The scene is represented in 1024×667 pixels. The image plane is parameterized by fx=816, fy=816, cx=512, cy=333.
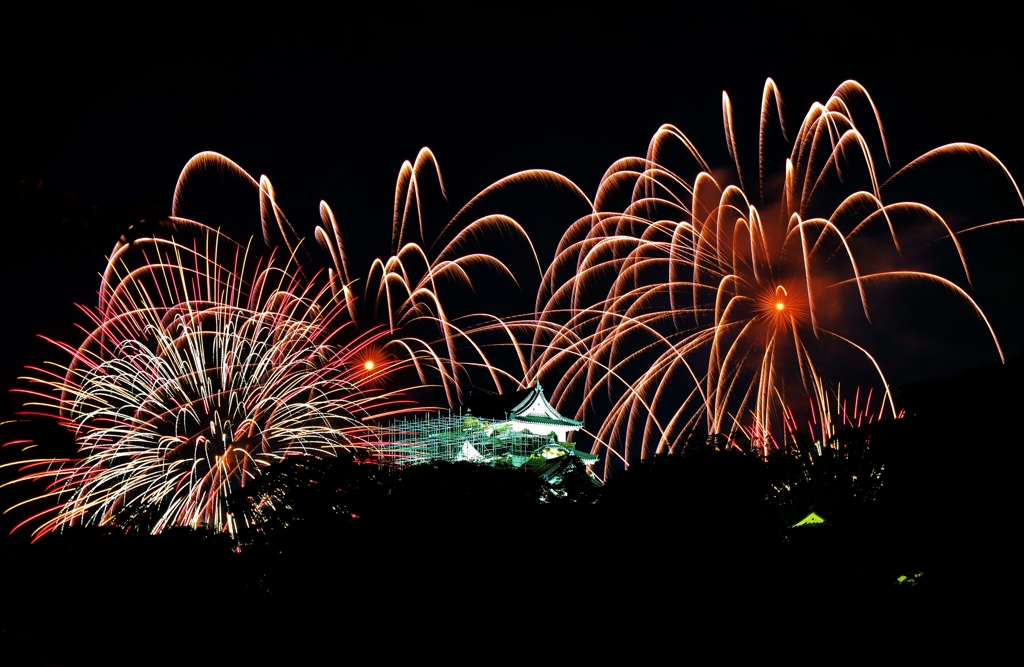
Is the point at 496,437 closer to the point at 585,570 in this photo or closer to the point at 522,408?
the point at 522,408

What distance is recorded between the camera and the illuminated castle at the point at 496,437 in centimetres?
4006

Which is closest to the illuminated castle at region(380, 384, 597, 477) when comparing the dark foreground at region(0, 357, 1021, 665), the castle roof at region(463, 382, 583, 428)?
the castle roof at region(463, 382, 583, 428)

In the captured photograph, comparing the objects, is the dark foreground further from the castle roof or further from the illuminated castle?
the castle roof

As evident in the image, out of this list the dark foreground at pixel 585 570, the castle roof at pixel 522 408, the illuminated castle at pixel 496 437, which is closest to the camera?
the dark foreground at pixel 585 570

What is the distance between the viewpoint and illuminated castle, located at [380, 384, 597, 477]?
1577 inches

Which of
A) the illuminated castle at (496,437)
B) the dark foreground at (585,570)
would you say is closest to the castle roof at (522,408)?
the illuminated castle at (496,437)

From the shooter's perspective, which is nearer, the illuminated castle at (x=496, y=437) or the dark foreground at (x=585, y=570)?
the dark foreground at (x=585, y=570)

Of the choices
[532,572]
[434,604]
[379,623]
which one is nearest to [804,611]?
[532,572]

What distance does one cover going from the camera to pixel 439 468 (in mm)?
23938

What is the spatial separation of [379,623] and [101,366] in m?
14.1

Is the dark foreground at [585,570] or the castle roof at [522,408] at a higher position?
the castle roof at [522,408]

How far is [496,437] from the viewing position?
42.2 m

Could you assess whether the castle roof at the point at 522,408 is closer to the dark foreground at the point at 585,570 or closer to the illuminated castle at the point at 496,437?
the illuminated castle at the point at 496,437

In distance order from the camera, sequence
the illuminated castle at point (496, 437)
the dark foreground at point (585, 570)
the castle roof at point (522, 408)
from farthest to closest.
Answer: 1. the castle roof at point (522, 408)
2. the illuminated castle at point (496, 437)
3. the dark foreground at point (585, 570)
